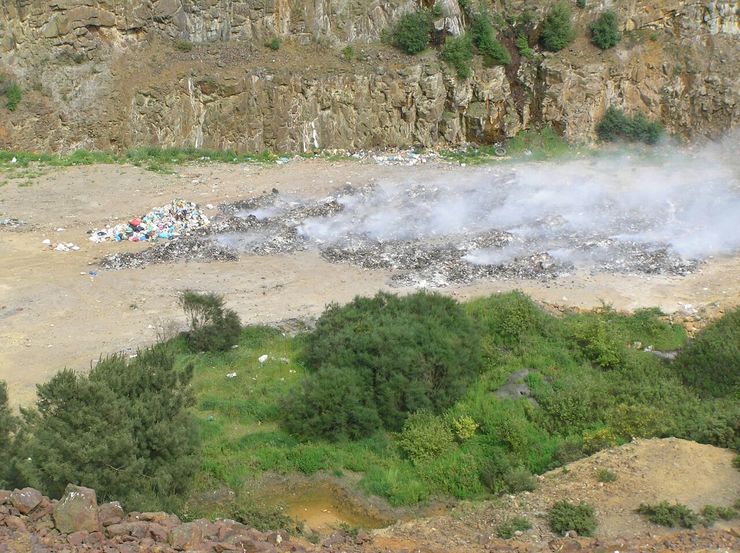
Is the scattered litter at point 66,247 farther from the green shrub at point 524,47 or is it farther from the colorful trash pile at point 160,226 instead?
the green shrub at point 524,47

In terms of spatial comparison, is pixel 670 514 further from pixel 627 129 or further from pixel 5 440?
pixel 627 129

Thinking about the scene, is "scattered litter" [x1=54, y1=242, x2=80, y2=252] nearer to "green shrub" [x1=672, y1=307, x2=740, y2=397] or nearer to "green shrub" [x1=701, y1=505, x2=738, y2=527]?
"green shrub" [x1=672, y1=307, x2=740, y2=397]

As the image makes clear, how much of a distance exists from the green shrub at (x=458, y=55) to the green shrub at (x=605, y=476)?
70.2ft

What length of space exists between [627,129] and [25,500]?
85.3 ft

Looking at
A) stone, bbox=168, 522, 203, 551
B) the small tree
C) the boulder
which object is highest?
the boulder

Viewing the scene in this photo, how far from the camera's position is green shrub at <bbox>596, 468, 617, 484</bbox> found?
1030 centimetres

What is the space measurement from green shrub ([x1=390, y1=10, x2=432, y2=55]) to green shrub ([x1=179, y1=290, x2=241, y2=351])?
689 inches

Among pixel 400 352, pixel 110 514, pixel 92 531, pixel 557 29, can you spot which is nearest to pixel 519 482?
pixel 400 352

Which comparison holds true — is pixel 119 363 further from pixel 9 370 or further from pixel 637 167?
pixel 637 167

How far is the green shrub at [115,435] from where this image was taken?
8945 millimetres

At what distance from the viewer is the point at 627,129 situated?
2911 cm

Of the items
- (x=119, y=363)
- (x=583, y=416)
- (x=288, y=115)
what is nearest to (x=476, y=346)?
(x=583, y=416)

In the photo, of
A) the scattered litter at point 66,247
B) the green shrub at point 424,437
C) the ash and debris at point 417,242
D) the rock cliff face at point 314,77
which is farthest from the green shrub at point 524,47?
the green shrub at point 424,437

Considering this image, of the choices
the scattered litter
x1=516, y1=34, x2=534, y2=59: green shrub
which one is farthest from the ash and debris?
x1=516, y1=34, x2=534, y2=59: green shrub
